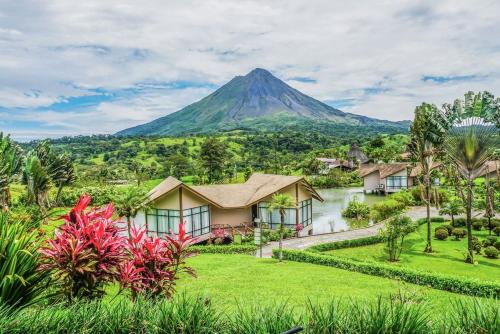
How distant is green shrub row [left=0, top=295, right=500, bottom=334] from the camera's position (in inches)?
143

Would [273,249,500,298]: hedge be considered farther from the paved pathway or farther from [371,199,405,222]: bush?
[371,199,405,222]: bush

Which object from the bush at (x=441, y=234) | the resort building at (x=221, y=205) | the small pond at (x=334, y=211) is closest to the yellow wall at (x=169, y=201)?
the resort building at (x=221, y=205)

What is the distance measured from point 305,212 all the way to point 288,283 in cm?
1511

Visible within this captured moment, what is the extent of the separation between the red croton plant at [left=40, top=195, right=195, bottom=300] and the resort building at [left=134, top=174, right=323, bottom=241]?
17144mm

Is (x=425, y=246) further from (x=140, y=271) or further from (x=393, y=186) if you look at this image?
(x=393, y=186)

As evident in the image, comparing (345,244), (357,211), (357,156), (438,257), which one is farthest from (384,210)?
(357,156)

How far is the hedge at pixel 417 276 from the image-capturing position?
12.6 metres

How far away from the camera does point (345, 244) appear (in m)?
22.3

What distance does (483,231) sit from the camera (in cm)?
2575

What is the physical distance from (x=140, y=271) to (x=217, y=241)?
19.0 meters

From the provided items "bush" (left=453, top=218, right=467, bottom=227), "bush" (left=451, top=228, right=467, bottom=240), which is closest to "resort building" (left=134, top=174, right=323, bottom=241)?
"bush" (left=451, top=228, right=467, bottom=240)

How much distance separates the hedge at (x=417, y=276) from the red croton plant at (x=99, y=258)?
946 cm

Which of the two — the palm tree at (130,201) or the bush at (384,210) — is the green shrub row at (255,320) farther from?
the bush at (384,210)

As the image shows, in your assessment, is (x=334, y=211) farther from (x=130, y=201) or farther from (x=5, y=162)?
(x=5, y=162)
